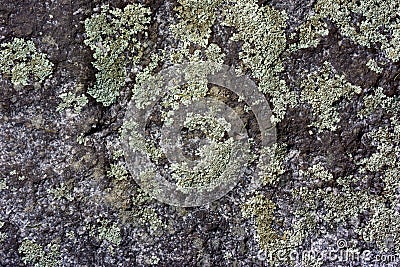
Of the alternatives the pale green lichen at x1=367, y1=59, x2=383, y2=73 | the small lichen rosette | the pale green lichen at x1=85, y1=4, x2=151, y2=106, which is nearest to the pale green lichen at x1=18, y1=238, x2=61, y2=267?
the small lichen rosette

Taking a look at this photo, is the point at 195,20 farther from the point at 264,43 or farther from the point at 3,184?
the point at 3,184

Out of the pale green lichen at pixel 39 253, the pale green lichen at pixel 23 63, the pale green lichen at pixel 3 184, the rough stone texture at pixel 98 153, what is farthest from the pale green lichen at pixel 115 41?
the pale green lichen at pixel 39 253

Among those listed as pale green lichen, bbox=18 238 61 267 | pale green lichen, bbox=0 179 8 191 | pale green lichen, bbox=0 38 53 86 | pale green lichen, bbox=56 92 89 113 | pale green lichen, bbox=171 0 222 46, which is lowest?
pale green lichen, bbox=18 238 61 267

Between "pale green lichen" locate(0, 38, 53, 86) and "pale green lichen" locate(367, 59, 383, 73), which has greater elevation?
"pale green lichen" locate(0, 38, 53, 86)

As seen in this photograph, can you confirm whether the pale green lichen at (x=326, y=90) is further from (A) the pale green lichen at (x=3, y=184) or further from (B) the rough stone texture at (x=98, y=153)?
(A) the pale green lichen at (x=3, y=184)

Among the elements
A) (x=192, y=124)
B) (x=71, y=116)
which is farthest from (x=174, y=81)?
(x=71, y=116)

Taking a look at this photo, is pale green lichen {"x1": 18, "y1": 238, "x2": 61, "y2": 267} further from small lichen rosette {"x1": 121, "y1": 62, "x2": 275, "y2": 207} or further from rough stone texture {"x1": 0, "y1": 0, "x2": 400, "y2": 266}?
small lichen rosette {"x1": 121, "y1": 62, "x2": 275, "y2": 207}

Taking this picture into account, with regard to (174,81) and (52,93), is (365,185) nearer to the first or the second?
(174,81)
